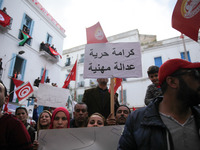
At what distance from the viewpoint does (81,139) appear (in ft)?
6.40

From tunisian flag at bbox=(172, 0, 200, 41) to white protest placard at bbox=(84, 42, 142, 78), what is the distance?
88 cm

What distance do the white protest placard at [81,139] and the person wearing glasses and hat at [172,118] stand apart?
27.9 inches

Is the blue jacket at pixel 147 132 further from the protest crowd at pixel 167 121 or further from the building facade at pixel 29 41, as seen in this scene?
the building facade at pixel 29 41

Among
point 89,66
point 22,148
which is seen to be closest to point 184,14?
point 89,66

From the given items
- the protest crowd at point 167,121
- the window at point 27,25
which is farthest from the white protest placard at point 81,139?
the window at point 27,25

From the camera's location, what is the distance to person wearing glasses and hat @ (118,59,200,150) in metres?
1.12

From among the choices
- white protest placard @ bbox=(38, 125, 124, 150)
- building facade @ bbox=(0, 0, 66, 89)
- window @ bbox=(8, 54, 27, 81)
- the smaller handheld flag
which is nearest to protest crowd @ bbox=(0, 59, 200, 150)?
white protest placard @ bbox=(38, 125, 124, 150)

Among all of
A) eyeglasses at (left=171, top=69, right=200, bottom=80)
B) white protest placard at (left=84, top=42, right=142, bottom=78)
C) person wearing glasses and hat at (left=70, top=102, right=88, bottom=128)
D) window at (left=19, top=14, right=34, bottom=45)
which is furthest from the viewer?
window at (left=19, top=14, right=34, bottom=45)

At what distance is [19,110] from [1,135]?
251 cm

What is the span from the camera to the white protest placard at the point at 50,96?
16.8ft

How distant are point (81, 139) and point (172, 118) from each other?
120 centimetres

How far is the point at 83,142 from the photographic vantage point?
76.0 inches

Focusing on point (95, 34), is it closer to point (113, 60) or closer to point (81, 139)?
point (113, 60)

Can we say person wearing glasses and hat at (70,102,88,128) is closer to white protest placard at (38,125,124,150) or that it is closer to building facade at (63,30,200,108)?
white protest placard at (38,125,124,150)
